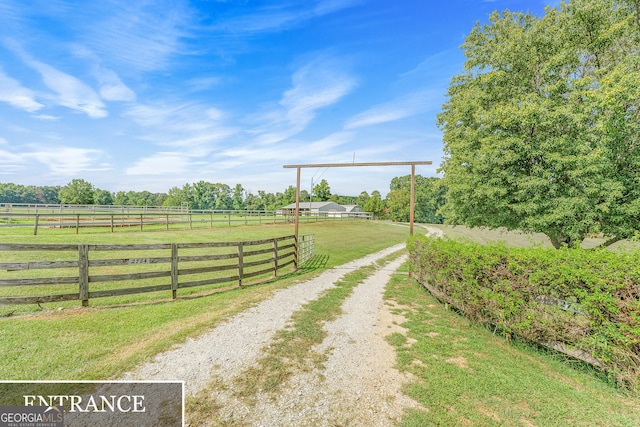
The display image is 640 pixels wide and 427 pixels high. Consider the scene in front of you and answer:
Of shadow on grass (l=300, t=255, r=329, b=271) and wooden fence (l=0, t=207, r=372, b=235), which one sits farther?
wooden fence (l=0, t=207, r=372, b=235)

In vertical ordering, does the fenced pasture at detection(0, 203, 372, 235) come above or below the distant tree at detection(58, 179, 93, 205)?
below

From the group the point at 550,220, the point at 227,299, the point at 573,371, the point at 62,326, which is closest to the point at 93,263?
the point at 62,326

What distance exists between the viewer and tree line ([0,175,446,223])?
55.0 meters

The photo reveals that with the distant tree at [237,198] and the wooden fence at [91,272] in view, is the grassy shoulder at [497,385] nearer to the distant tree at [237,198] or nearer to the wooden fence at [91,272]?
the wooden fence at [91,272]

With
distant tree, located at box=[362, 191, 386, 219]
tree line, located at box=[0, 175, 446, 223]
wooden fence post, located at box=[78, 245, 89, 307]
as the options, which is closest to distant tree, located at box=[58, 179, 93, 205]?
tree line, located at box=[0, 175, 446, 223]

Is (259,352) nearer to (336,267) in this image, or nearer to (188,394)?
(188,394)

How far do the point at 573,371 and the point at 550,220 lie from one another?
7.66m

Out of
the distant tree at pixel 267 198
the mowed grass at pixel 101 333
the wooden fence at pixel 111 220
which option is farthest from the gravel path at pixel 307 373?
the distant tree at pixel 267 198

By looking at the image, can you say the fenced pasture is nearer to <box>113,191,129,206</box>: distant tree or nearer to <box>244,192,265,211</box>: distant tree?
<box>244,192,265,211</box>: distant tree

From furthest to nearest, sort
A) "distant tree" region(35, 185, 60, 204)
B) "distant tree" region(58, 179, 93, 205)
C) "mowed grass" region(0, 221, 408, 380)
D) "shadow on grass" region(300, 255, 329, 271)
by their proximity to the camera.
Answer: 1. "distant tree" region(35, 185, 60, 204)
2. "distant tree" region(58, 179, 93, 205)
3. "shadow on grass" region(300, 255, 329, 271)
4. "mowed grass" region(0, 221, 408, 380)

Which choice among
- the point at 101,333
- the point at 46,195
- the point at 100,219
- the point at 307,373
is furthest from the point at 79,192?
the point at 46,195

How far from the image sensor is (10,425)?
267 centimetres

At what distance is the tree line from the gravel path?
45781 mm

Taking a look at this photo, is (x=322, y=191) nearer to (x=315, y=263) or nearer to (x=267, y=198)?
(x=267, y=198)
